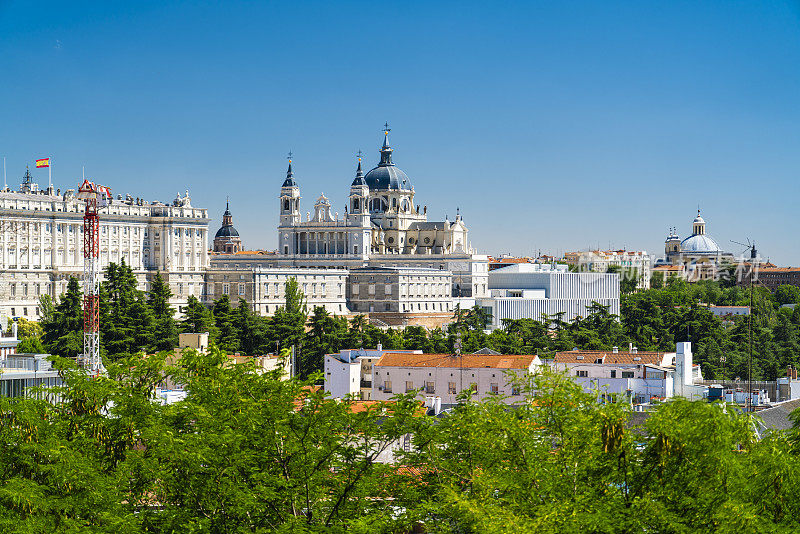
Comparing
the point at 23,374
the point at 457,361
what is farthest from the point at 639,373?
the point at 23,374

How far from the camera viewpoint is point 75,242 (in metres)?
130

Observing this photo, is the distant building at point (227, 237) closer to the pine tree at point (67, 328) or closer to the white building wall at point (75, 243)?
the white building wall at point (75, 243)

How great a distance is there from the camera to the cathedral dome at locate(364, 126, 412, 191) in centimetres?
16612

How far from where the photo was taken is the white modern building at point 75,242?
122688mm

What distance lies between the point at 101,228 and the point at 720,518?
11739cm

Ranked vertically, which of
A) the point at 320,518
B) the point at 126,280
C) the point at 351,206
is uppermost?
the point at 351,206

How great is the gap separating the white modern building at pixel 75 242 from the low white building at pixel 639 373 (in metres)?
70.4

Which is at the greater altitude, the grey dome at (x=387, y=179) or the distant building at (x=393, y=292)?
the grey dome at (x=387, y=179)

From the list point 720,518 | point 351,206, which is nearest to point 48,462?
point 720,518

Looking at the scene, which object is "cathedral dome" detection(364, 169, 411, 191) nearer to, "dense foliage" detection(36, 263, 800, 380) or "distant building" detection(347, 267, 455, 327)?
"distant building" detection(347, 267, 455, 327)

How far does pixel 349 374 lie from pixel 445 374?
4112mm

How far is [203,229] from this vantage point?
144 metres

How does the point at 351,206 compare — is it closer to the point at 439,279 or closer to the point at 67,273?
the point at 439,279

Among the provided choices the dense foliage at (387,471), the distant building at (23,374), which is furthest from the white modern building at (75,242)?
the dense foliage at (387,471)
